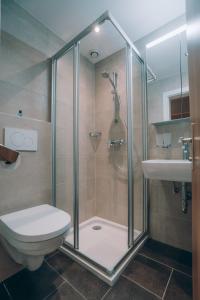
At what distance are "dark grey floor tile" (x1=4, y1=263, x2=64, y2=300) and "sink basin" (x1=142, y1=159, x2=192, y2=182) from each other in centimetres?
112

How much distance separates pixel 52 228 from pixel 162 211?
1188mm

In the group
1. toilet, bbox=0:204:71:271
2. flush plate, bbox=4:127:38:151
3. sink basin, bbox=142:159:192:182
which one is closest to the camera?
toilet, bbox=0:204:71:271

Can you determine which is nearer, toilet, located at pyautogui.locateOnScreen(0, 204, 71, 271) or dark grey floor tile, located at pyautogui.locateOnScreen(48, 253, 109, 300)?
toilet, located at pyautogui.locateOnScreen(0, 204, 71, 271)

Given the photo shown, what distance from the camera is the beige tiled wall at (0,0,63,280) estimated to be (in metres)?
1.32

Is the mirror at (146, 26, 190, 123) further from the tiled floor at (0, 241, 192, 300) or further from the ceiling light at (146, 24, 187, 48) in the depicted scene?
the tiled floor at (0, 241, 192, 300)

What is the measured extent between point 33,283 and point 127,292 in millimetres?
710

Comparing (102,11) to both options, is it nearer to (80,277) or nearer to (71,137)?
(71,137)

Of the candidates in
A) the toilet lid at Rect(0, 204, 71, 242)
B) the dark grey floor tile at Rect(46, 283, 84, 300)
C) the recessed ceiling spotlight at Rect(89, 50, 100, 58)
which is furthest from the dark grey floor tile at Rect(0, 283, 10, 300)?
the recessed ceiling spotlight at Rect(89, 50, 100, 58)

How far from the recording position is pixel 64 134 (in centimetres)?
182

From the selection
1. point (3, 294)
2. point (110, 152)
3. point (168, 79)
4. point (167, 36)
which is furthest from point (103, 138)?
point (3, 294)

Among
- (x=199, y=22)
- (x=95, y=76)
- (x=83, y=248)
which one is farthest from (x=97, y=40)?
(x=83, y=248)

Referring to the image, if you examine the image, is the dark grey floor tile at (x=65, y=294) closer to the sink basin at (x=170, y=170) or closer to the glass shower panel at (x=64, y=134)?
the glass shower panel at (x=64, y=134)

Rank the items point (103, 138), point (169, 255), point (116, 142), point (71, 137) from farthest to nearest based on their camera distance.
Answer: point (103, 138)
point (116, 142)
point (71, 137)
point (169, 255)

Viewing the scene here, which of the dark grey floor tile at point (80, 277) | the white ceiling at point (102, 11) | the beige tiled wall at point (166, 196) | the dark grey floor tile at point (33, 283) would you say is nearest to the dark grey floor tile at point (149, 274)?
the dark grey floor tile at point (80, 277)
